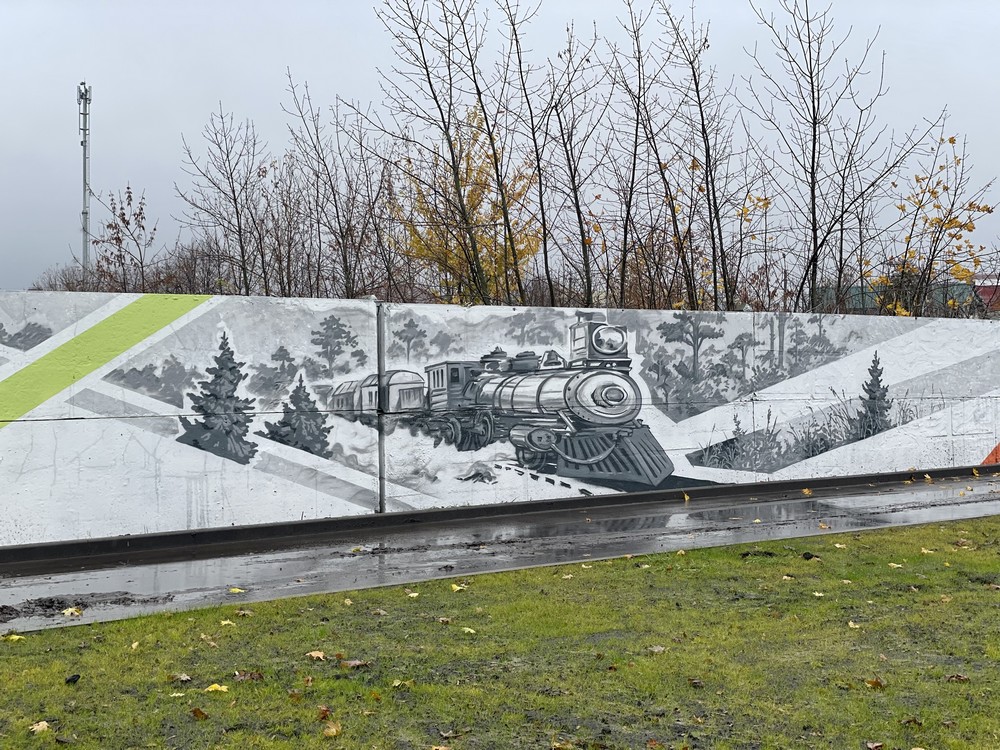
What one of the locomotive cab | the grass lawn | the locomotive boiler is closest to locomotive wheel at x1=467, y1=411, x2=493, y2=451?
the locomotive boiler

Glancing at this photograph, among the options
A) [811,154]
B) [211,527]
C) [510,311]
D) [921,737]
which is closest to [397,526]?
[211,527]

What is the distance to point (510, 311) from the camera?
13.2m

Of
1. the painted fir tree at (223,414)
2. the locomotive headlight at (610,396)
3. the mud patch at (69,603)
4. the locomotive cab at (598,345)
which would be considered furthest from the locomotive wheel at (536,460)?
the mud patch at (69,603)

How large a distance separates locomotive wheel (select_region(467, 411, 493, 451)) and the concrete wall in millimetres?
26

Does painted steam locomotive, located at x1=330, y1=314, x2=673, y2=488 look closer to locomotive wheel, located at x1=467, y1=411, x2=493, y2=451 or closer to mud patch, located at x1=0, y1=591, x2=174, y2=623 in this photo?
locomotive wheel, located at x1=467, y1=411, x2=493, y2=451

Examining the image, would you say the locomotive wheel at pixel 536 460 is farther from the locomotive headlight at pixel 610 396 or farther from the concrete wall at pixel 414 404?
the locomotive headlight at pixel 610 396

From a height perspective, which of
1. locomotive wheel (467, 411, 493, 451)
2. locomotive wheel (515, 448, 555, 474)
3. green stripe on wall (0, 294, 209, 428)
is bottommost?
locomotive wheel (515, 448, 555, 474)

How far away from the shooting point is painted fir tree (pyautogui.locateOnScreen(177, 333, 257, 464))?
11164mm

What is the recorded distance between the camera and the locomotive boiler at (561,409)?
1284cm

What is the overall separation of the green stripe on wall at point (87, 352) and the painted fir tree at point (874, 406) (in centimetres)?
1016

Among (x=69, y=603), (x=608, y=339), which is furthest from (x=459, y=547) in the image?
(x=608, y=339)

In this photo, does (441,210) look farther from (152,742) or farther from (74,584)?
(152,742)

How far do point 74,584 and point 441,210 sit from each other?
10644mm

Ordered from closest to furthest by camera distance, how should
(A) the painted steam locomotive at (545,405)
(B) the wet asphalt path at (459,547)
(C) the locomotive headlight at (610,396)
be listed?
(B) the wet asphalt path at (459,547)
(A) the painted steam locomotive at (545,405)
(C) the locomotive headlight at (610,396)
